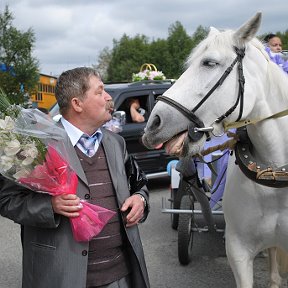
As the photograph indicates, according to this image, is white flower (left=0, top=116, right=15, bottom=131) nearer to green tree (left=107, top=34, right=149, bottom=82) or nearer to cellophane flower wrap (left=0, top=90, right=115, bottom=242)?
cellophane flower wrap (left=0, top=90, right=115, bottom=242)

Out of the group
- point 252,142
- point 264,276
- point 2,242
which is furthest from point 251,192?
point 2,242

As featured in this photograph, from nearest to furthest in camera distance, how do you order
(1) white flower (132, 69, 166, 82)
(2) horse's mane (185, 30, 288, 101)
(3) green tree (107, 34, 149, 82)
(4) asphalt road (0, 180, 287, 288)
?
(2) horse's mane (185, 30, 288, 101)
(4) asphalt road (0, 180, 287, 288)
(1) white flower (132, 69, 166, 82)
(3) green tree (107, 34, 149, 82)

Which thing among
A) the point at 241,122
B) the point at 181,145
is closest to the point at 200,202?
the point at 241,122

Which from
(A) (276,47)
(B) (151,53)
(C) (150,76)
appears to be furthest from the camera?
(B) (151,53)

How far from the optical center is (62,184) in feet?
6.17

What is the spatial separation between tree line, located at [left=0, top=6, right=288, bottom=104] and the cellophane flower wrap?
12695 mm

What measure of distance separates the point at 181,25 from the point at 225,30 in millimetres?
47075

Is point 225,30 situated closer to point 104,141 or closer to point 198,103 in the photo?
point 198,103

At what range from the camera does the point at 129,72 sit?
4762cm

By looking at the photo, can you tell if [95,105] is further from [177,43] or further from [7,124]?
[177,43]

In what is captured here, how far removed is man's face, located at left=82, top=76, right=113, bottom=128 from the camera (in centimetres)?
216

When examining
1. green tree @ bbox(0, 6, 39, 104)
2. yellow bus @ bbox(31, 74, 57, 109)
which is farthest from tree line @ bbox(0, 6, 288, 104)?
yellow bus @ bbox(31, 74, 57, 109)

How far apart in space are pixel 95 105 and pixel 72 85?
144 mm

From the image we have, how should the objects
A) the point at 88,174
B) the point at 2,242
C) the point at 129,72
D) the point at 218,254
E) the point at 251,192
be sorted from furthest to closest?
the point at 129,72 < the point at 2,242 < the point at 218,254 < the point at 251,192 < the point at 88,174
